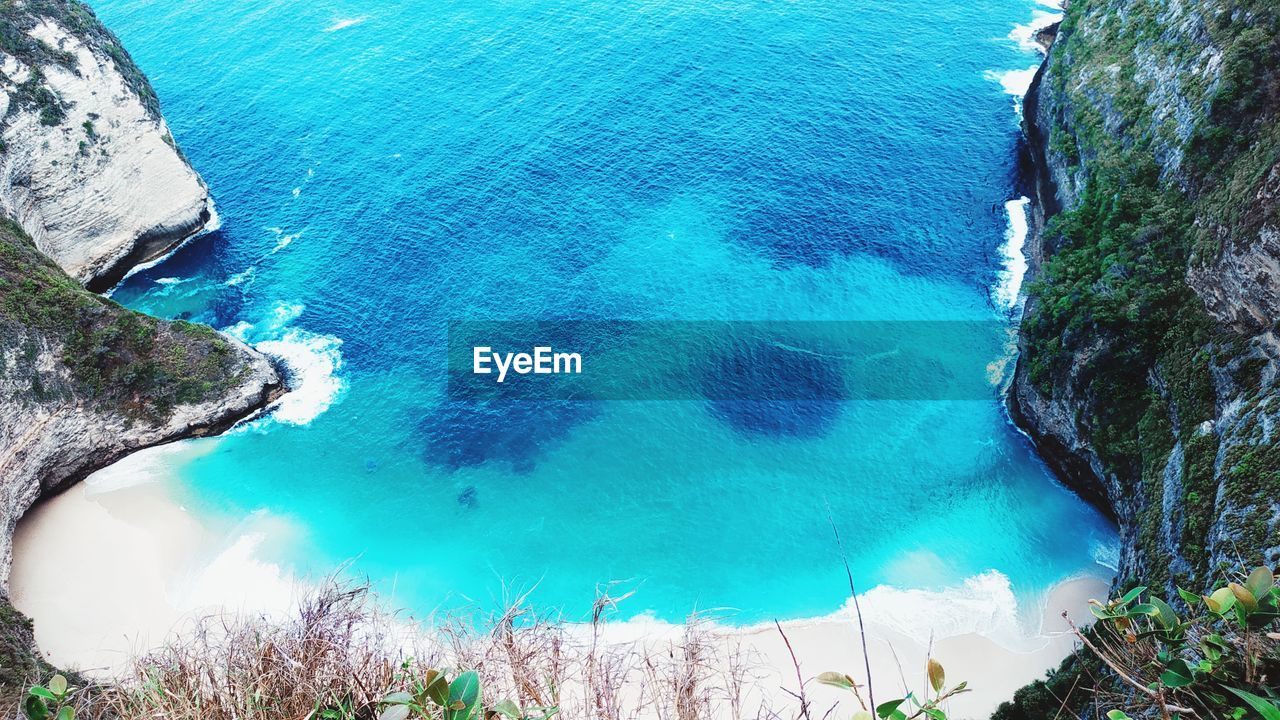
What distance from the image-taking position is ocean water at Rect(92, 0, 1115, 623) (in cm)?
5325

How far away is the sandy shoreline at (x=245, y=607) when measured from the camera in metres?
46.6

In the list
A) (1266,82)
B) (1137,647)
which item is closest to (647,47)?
(1266,82)

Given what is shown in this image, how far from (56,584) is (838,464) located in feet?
163

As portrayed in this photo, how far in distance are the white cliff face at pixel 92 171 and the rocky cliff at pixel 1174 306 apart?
73290 mm

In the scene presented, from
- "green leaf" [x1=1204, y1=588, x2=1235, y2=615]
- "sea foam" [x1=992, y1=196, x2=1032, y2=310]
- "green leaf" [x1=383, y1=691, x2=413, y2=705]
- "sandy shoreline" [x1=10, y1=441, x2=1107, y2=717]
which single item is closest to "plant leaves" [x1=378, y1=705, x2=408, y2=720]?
"green leaf" [x1=383, y1=691, x2=413, y2=705]

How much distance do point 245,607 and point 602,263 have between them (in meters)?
38.4

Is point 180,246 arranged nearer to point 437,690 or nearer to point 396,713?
point 396,713

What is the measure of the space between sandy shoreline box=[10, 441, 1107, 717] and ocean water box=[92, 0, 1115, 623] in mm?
1469

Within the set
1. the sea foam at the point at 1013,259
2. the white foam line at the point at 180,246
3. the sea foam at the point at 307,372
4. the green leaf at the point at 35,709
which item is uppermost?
the green leaf at the point at 35,709

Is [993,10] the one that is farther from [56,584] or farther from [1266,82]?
[56,584]

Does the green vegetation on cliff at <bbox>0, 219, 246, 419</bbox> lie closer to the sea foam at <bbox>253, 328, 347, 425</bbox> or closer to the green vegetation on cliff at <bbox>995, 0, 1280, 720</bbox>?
the sea foam at <bbox>253, 328, 347, 425</bbox>

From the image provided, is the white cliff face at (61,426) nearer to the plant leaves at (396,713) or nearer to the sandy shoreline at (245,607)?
the sandy shoreline at (245,607)

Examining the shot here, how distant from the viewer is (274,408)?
62406 millimetres

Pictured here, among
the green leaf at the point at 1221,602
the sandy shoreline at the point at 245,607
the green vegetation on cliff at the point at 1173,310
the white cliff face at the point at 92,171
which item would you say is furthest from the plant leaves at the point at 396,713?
the white cliff face at the point at 92,171
